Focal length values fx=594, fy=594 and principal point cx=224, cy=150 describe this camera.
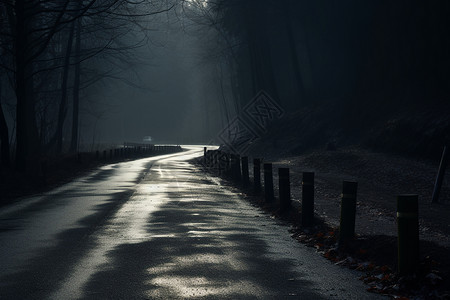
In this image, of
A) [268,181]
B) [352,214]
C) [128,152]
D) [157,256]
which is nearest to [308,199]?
[352,214]

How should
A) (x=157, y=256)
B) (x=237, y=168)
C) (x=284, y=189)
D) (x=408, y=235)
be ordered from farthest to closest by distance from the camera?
(x=237, y=168) → (x=284, y=189) → (x=157, y=256) → (x=408, y=235)

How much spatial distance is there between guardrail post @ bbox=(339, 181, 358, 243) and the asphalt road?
1.95 feet

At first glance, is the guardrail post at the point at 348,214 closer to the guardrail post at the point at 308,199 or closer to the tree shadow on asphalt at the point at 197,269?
the tree shadow on asphalt at the point at 197,269

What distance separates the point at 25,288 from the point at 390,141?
24867mm

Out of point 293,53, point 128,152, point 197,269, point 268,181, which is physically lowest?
point 197,269

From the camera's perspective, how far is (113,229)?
10.6 m

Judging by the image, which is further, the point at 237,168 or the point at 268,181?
the point at 237,168

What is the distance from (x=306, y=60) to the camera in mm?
53875

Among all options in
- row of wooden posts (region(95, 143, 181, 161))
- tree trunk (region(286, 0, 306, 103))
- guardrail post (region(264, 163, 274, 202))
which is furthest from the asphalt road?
tree trunk (region(286, 0, 306, 103))

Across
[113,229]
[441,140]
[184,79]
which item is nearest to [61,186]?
[113,229]

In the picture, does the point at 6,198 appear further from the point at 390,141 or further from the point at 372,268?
the point at 390,141

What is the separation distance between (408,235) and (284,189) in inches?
245

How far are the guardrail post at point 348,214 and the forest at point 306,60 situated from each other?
30.9 ft

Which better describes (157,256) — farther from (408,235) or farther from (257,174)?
Result: (257,174)
